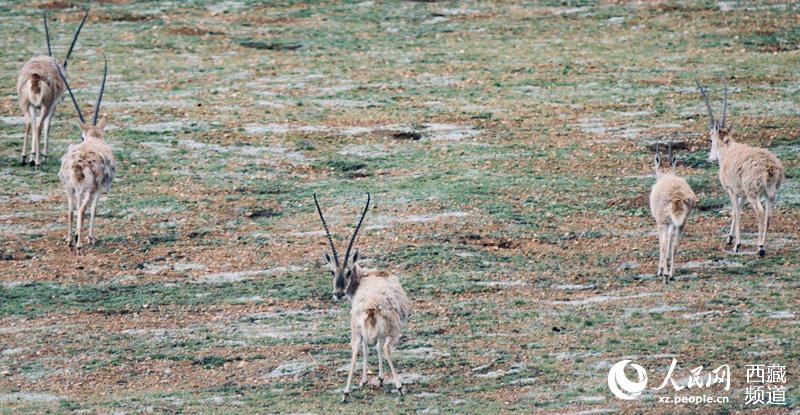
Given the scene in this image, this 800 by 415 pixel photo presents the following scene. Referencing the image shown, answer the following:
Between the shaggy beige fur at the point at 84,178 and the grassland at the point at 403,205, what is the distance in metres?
0.44

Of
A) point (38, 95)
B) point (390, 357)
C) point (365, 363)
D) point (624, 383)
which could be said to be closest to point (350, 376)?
point (365, 363)

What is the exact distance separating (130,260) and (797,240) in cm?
946

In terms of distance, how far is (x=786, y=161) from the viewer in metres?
24.0

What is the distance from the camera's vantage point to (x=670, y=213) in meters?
18.5

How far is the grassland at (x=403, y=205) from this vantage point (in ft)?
51.0

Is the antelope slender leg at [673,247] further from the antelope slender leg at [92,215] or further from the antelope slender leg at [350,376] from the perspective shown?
the antelope slender leg at [92,215]

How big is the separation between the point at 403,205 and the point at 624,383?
8.08 m

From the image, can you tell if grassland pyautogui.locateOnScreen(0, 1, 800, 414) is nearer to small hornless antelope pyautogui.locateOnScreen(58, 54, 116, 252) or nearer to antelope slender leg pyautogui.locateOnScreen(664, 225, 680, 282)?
antelope slender leg pyautogui.locateOnScreen(664, 225, 680, 282)

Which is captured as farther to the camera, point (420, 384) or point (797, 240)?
point (797, 240)

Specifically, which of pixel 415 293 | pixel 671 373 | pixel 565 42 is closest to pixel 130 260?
pixel 415 293

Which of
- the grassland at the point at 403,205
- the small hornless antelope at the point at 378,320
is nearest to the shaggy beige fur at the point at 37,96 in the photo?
the grassland at the point at 403,205

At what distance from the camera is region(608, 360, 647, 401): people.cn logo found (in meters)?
14.2

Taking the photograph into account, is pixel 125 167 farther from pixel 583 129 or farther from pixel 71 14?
pixel 71 14

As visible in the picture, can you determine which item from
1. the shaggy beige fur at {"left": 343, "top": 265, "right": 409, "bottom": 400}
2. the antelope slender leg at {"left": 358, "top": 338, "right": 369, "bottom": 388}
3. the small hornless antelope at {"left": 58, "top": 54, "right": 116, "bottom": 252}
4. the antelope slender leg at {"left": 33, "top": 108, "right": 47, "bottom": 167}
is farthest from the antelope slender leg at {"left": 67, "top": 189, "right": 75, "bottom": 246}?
the antelope slender leg at {"left": 358, "top": 338, "right": 369, "bottom": 388}
